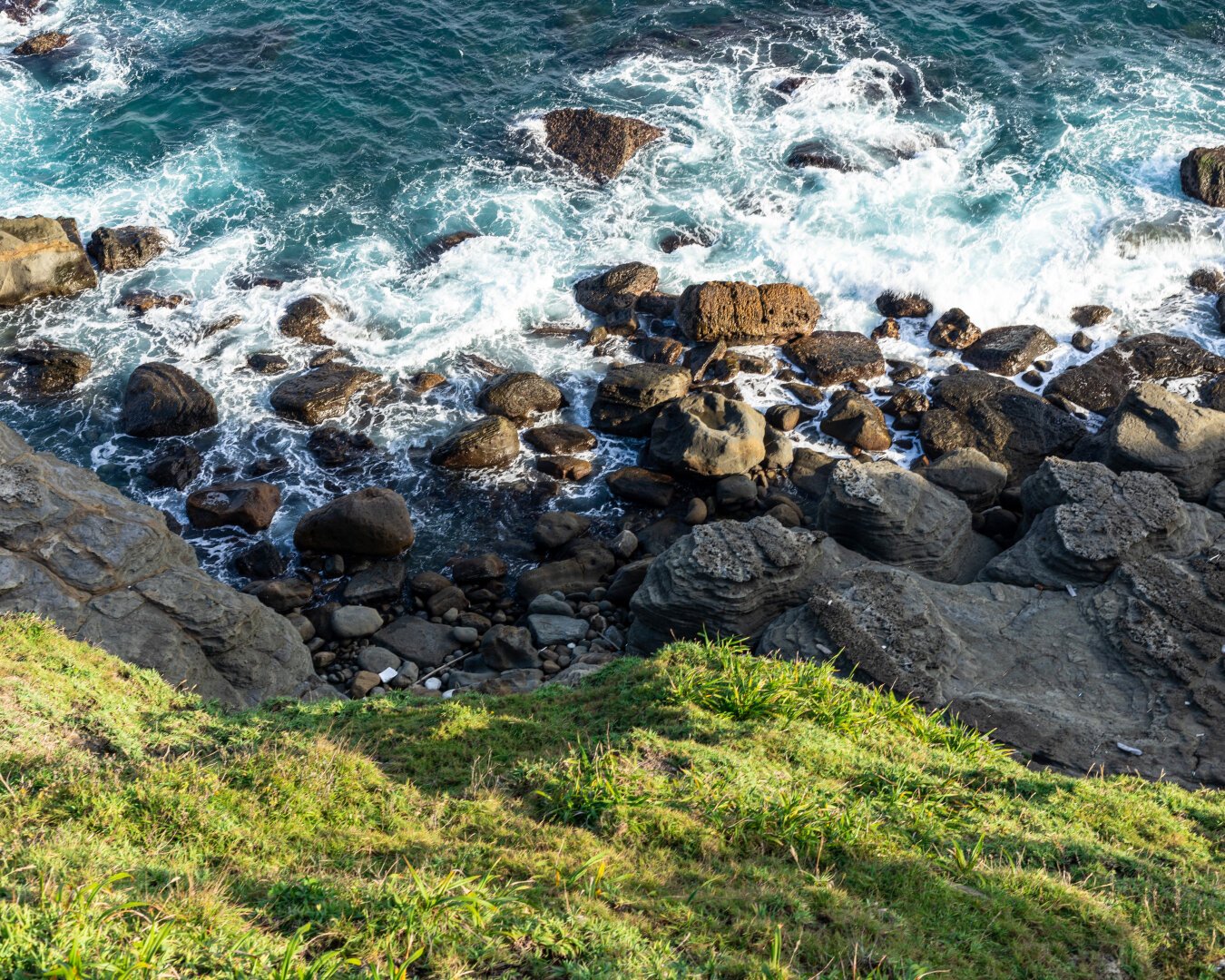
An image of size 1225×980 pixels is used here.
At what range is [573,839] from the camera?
935 cm

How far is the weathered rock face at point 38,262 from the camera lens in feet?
81.7

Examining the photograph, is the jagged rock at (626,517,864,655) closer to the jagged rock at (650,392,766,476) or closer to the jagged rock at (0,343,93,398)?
the jagged rock at (650,392,766,476)

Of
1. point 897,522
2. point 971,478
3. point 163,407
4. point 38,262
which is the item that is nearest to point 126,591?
point 163,407

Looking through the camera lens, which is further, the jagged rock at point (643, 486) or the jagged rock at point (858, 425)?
the jagged rock at point (858, 425)

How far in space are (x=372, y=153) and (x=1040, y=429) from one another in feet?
68.8

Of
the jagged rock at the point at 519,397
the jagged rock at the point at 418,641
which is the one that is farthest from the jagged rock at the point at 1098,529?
the jagged rock at the point at 519,397

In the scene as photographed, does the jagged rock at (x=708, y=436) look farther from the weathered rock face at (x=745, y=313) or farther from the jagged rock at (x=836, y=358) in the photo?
the weathered rock face at (x=745, y=313)

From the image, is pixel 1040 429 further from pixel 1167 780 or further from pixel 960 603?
pixel 1167 780

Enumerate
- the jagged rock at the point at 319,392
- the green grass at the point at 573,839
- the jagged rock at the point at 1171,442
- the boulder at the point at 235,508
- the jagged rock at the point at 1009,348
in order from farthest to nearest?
the jagged rock at the point at 1009,348 → the jagged rock at the point at 319,392 → the boulder at the point at 235,508 → the jagged rock at the point at 1171,442 → the green grass at the point at 573,839

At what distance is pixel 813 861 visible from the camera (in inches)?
372

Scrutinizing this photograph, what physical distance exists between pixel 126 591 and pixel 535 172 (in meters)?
19.3

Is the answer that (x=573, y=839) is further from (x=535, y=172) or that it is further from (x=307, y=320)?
(x=535, y=172)

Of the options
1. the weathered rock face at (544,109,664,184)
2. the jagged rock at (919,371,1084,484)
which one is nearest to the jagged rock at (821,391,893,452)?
the jagged rock at (919,371,1084,484)

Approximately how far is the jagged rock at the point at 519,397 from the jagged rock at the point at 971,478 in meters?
8.50
